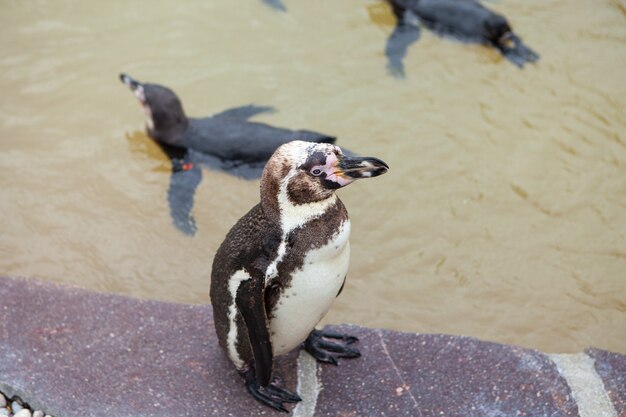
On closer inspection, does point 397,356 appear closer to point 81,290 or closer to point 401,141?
point 81,290

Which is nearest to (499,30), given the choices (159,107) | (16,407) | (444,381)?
(159,107)

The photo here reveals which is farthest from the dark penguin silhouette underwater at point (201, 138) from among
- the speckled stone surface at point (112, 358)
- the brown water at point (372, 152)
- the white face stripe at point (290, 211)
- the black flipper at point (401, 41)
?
the white face stripe at point (290, 211)

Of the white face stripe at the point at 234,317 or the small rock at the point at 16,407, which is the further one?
the small rock at the point at 16,407

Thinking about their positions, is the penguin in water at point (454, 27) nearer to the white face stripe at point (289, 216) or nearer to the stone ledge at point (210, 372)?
the stone ledge at point (210, 372)

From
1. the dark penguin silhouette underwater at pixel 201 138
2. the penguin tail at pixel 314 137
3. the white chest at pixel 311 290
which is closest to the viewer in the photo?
the white chest at pixel 311 290

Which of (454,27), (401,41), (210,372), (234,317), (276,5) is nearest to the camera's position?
(234,317)

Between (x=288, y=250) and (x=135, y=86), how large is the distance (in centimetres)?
312

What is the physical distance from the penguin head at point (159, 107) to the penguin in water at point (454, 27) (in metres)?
1.65

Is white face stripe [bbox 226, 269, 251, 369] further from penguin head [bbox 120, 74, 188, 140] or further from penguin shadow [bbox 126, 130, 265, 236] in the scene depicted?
penguin head [bbox 120, 74, 188, 140]

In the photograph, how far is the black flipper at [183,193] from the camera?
4605 mm

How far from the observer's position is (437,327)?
394cm

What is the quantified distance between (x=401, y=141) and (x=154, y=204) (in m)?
1.64

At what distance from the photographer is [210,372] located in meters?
2.94

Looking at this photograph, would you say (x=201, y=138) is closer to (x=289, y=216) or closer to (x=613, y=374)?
(x=289, y=216)
